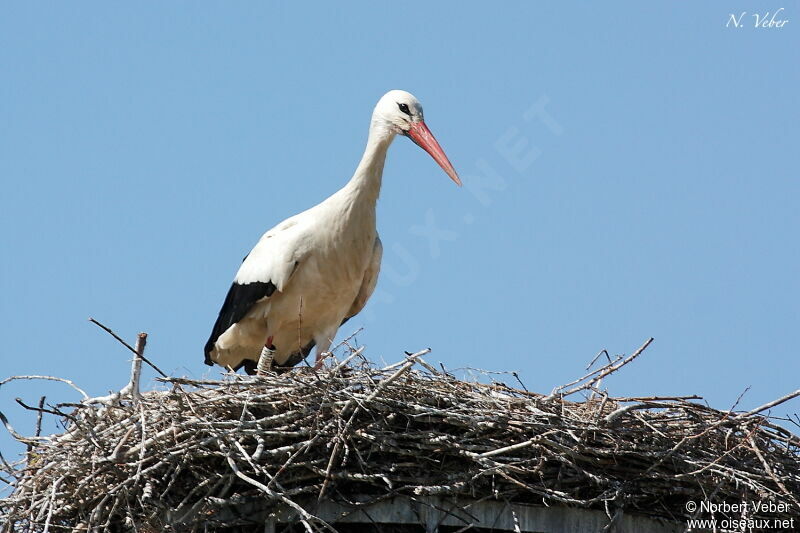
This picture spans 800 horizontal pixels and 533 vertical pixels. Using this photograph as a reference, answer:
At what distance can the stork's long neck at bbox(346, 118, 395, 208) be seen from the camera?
8031mm

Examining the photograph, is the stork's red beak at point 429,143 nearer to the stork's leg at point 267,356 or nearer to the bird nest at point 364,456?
the stork's leg at point 267,356

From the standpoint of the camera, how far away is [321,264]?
7.91 m

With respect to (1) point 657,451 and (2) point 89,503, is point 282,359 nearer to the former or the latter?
(2) point 89,503

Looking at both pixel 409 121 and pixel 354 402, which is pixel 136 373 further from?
pixel 409 121

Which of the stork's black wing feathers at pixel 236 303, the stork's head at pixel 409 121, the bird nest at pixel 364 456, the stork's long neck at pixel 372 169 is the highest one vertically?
the stork's head at pixel 409 121

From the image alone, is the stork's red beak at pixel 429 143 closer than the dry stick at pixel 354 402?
No

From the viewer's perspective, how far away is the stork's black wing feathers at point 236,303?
7969 millimetres

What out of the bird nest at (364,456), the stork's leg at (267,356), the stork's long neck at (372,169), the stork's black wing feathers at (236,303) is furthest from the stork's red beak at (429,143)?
the bird nest at (364,456)

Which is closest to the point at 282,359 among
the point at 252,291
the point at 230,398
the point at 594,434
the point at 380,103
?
the point at 252,291

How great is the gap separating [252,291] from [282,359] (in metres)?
0.71

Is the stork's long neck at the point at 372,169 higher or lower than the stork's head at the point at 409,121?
lower

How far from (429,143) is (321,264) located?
1.01 m

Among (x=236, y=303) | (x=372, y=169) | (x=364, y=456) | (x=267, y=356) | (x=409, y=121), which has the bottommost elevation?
(x=364, y=456)

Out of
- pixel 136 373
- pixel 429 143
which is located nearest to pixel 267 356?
pixel 429 143
